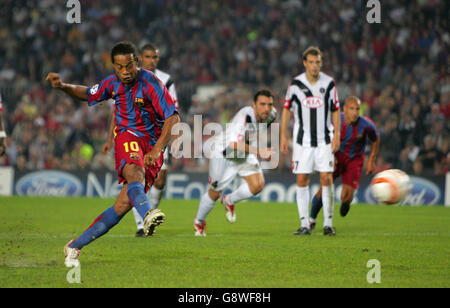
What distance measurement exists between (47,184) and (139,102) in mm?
13152

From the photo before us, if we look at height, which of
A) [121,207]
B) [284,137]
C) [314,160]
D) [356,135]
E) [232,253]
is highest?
[356,135]

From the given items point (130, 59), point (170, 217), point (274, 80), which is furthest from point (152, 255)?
point (274, 80)

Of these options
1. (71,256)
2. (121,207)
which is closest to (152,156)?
(121,207)

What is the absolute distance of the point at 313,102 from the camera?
9711 mm

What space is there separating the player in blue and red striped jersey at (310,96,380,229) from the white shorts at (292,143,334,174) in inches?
56.7

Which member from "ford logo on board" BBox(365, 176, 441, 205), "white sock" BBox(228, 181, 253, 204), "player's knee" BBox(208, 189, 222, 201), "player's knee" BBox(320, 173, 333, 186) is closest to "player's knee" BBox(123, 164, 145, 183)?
"player's knee" BBox(208, 189, 222, 201)

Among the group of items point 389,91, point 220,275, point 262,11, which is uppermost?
point 262,11

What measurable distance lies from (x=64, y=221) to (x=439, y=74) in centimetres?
1146

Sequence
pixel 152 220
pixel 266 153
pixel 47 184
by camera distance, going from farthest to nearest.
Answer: pixel 47 184 → pixel 266 153 → pixel 152 220

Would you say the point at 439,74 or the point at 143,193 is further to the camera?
the point at 439,74

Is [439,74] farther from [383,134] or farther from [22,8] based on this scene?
[22,8]

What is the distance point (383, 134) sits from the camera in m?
17.1

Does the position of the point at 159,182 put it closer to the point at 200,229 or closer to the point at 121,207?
the point at 200,229

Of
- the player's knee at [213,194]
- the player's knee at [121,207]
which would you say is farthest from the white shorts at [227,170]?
the player's knee at [121,207]
